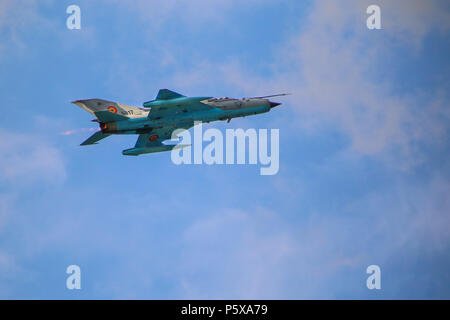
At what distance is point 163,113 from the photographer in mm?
72000

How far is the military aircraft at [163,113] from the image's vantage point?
71.0 metres

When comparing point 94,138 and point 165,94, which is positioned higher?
point 165,94

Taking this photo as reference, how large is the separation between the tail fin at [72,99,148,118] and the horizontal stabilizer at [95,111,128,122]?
349 mm

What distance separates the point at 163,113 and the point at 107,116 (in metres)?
4.47

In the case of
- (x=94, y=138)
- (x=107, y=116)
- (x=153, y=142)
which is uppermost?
(x=107, y=116)

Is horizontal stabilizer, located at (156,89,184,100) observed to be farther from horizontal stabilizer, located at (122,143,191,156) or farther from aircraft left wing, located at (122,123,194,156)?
horizontal stabilizer, located at (122,143,191,156)

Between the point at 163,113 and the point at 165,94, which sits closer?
the point at 165,94

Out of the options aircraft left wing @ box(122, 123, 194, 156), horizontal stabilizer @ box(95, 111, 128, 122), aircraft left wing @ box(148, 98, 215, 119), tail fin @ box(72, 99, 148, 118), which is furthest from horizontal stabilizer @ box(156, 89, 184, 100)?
aircraft left wing @ box(122, 123, 194, 156)

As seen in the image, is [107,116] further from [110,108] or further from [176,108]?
[176,108]

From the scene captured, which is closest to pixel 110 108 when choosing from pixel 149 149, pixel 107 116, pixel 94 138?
pixel 107 116

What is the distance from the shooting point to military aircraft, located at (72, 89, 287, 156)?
71000mm

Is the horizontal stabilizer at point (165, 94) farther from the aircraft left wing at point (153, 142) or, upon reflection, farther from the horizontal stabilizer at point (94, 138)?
the horizontal stabilizer at point (94, 138)

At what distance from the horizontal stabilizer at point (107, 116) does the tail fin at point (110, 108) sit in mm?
349

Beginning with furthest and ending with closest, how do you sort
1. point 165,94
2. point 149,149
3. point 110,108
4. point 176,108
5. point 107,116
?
point 149,149 → point 176,108 → point 110,108 → point 107,116 → point 165,94
